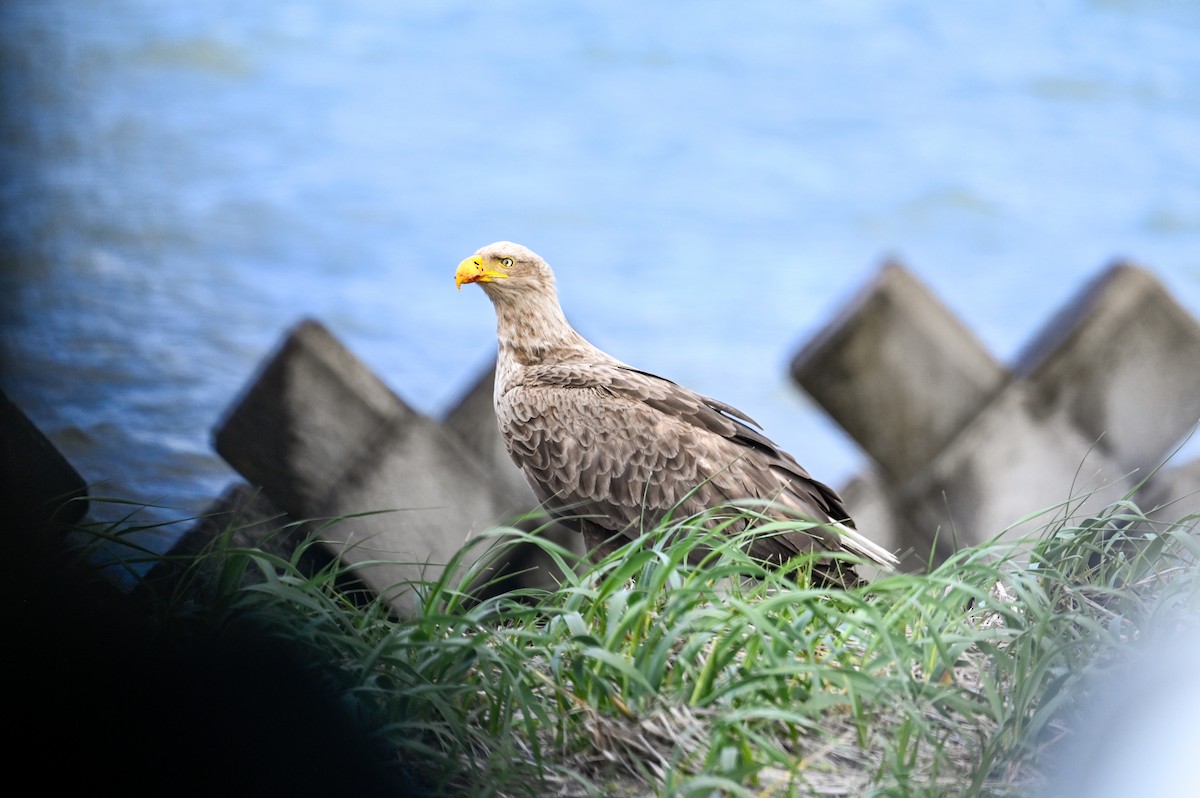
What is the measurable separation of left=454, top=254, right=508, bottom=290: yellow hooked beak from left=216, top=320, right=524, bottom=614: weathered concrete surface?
26 cm

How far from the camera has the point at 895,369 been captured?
2.38 m

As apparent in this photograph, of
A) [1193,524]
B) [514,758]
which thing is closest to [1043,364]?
[1193,524]

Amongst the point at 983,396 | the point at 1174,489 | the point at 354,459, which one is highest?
the point at 354,459

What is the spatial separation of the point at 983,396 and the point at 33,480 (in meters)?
1.73

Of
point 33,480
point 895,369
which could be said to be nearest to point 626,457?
point 895,369

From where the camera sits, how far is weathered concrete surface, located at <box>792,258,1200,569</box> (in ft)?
7.76

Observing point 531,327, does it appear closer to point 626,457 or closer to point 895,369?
point 626,457

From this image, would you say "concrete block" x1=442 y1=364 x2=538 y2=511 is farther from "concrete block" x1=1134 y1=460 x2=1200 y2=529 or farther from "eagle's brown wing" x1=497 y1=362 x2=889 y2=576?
"concrete block" x1=1134 y1=460 x2=1200 y2=529

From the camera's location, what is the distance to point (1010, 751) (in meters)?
1.25

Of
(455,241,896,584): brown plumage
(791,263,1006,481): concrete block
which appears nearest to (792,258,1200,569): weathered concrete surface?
(791,263,1006,481): concrete block

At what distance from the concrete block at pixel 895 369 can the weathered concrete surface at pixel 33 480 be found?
1.35 meters

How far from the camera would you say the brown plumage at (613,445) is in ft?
6.74

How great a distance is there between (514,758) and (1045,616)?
62cm

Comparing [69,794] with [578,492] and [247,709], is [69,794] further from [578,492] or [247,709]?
[578,492]
